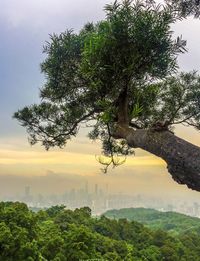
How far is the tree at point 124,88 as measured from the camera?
5.86 m

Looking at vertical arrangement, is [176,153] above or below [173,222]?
above

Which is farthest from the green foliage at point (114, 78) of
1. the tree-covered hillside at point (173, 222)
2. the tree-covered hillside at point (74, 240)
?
the tree-covered hillside at point (173, 222)

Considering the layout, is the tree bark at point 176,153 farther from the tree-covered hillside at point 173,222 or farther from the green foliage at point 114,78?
the tree-covered hillside at point 173,222

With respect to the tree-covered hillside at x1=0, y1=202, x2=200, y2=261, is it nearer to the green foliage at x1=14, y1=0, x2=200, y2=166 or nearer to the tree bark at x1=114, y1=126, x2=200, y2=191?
the green foliage at x1=14, y1=0, x2=200, y2=166

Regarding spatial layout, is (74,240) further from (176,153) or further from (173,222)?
(173,222)

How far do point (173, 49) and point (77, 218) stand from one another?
5912 cm

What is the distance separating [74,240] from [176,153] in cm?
3417

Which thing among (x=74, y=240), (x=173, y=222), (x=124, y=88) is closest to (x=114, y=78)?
(x=124, y=88)

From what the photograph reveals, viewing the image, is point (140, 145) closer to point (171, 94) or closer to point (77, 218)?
point (171, 94)

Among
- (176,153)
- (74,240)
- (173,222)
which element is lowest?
(173,222)

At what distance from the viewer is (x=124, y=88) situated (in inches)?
277

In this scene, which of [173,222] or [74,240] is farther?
[173,222]

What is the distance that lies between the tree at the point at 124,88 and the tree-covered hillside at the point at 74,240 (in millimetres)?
21999

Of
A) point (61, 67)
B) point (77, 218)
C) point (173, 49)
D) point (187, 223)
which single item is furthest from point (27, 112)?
point (187, 223)
